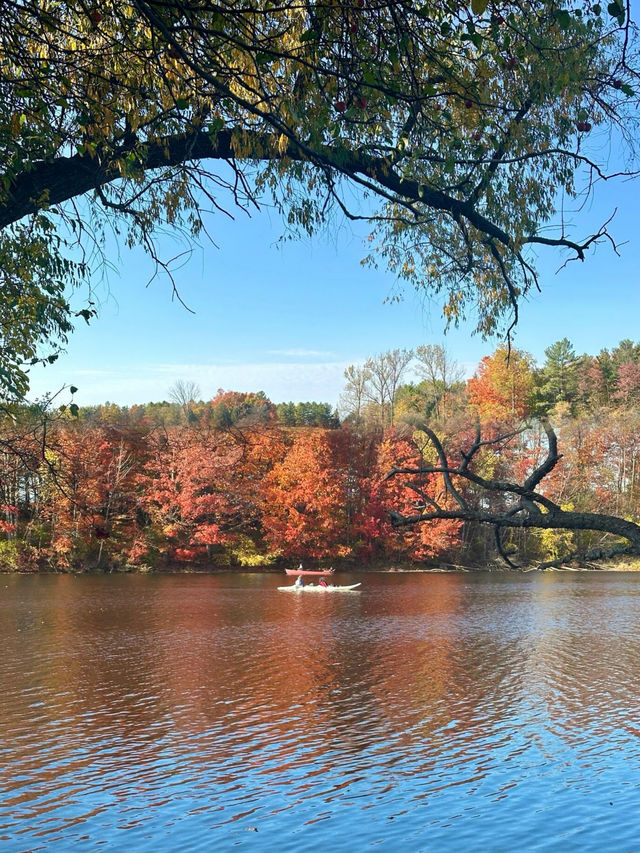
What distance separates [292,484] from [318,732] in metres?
34.3

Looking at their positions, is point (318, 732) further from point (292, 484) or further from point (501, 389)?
point (501, 389)

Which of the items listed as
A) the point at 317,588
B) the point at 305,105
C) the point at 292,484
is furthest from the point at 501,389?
the point at 305,105

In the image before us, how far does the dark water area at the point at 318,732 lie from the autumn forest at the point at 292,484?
17.2m

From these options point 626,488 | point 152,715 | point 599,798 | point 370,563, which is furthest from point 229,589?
point 626,488

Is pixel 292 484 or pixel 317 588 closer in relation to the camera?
pixel 317 588

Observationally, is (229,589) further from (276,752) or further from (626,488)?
(626,488)

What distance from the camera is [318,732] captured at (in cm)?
1302

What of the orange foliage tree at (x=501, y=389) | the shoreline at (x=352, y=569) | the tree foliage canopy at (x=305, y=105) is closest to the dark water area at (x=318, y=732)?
the tree foliage canopy at (x=305, y=105)

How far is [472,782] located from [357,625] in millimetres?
13297

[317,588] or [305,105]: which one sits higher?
[305,105]

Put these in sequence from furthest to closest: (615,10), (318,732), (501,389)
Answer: (501,389) < (318,732) < (615,10)

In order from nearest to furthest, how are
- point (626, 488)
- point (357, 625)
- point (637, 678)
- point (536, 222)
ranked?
point (536, 222), point (637, 678), point (357, 625), point (626, 488)

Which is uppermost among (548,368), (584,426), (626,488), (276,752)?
(548,368)

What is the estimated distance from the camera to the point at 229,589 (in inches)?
1336
